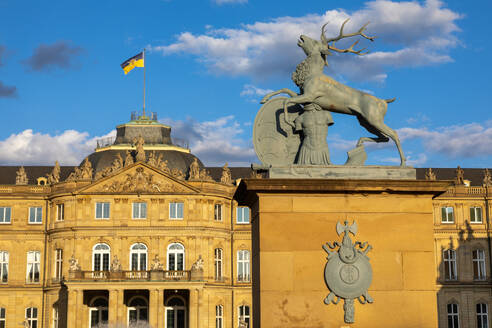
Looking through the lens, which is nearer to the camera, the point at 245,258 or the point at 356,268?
the point at 356,268

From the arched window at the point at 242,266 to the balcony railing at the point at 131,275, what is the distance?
695 cm

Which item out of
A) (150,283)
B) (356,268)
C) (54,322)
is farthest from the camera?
(54,322)

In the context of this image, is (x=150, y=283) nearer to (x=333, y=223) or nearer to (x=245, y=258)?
(x=245, y=258)

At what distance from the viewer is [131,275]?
59969mm

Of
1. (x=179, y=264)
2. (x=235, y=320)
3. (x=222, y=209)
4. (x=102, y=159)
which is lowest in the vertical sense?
(x=235, y=320)

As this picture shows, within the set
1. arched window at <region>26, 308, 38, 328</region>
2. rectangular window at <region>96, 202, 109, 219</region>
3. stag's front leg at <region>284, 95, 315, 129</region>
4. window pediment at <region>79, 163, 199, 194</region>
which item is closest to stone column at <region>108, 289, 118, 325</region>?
rectangular window at <region>96, 202, 109, 219</region>

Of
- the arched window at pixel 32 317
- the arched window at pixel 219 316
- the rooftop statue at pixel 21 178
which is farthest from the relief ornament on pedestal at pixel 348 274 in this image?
the rooftop statue at pixel 21 178

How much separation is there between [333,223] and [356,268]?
2.78 feet

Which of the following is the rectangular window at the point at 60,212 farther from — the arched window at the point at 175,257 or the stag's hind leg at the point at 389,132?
the stag's hind leg at the point at 389,132

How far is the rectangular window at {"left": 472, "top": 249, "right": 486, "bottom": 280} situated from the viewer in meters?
68.4

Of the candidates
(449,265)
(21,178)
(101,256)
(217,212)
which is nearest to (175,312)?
(101,256)

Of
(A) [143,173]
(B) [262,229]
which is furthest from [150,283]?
(B) [262,229]

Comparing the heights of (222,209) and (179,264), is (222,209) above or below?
above

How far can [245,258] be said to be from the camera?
66250 mm
